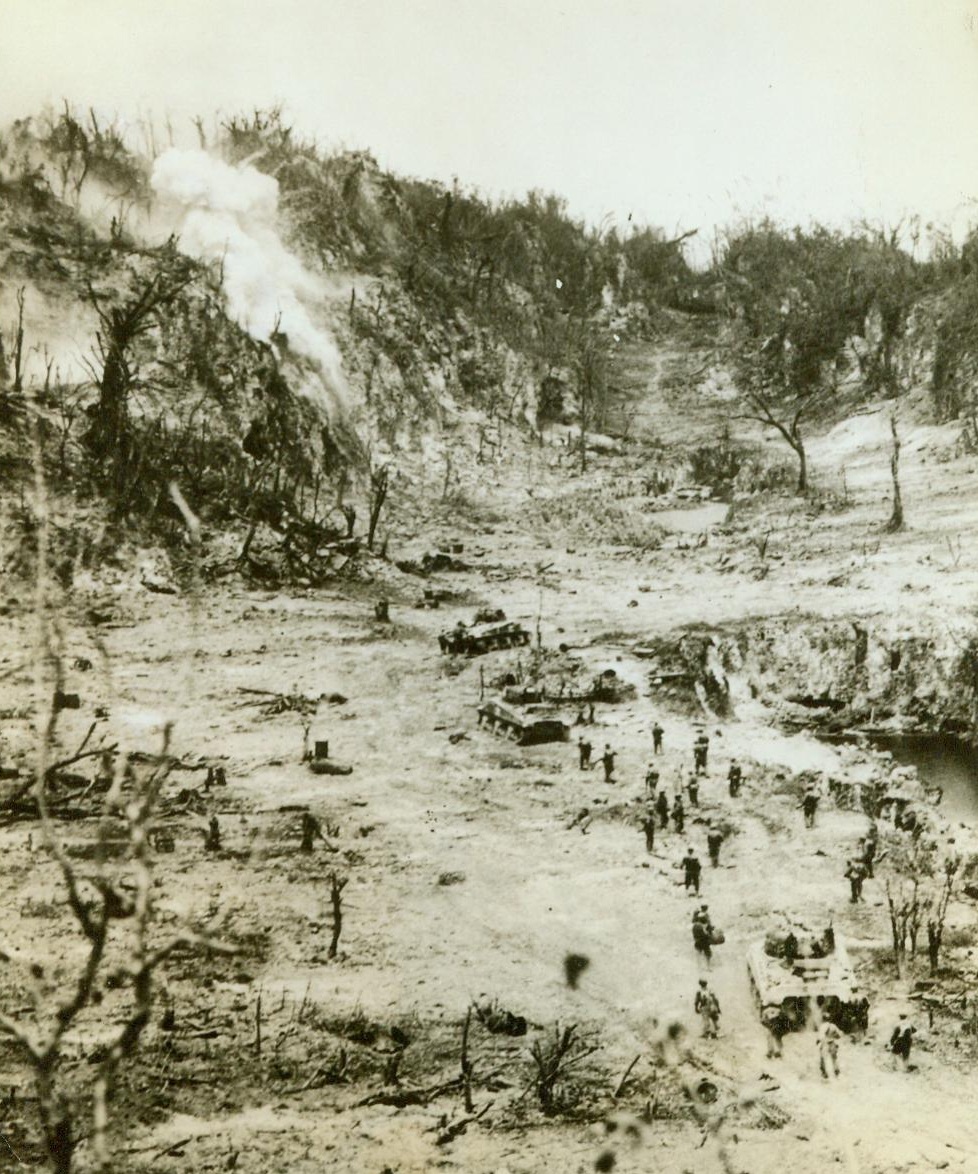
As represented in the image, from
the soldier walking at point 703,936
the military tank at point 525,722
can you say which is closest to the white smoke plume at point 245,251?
the military tank at point 525,722

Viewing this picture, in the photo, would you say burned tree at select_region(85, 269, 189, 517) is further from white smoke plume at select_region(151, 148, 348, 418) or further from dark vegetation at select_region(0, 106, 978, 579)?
white smoke plume at select_region(151, 148, 348, 418)

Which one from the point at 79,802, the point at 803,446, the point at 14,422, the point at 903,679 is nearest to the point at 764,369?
the point at 803,446

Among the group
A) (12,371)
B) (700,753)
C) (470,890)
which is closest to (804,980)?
(700,753)

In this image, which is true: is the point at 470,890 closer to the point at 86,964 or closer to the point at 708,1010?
the point at 708,1010

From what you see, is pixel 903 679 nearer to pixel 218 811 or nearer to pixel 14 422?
pixel 218 811

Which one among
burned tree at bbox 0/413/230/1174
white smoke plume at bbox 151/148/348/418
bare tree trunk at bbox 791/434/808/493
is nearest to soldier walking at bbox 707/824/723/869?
burned tree at bbox 0/413/230/1174
